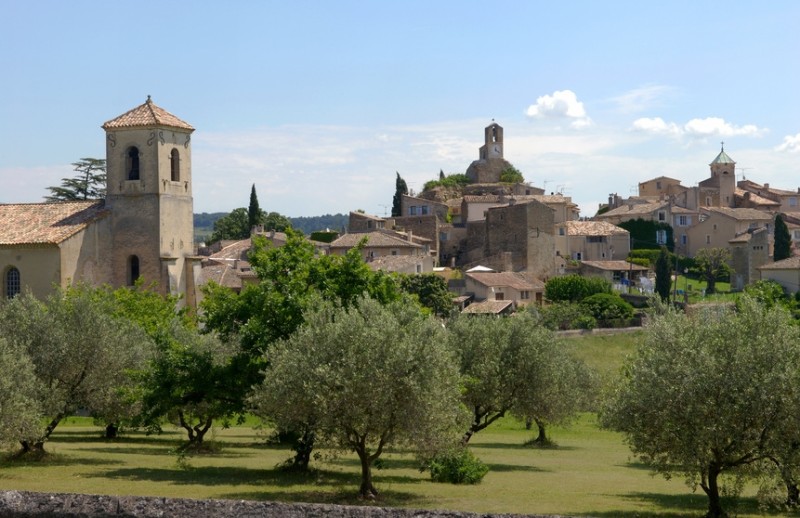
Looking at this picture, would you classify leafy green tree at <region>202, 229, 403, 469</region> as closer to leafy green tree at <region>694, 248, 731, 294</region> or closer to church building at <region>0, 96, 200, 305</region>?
church building at <region>0, 96, 200, 305</region>

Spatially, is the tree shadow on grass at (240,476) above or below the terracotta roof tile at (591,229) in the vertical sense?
A: below

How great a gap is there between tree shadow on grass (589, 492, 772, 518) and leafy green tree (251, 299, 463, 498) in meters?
4.64

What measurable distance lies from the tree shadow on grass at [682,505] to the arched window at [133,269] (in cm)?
3585

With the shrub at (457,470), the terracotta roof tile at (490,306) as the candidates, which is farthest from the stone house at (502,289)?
the shrub at (457,470)

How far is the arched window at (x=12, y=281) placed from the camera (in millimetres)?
59781

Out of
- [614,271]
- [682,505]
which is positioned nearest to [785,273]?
[614,271]

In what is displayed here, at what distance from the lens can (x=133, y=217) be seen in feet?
204

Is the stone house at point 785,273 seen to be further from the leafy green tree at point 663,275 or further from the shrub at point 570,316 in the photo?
the shrub at point 570,316

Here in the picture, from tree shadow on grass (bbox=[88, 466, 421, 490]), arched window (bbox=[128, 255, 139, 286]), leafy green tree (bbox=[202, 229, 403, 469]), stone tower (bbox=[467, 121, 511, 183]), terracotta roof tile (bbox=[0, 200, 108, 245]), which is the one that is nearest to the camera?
tree shadow on grass (bbox=[88, 466, 421, 490])

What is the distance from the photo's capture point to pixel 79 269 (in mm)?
60062

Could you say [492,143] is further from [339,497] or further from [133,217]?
[339,497]

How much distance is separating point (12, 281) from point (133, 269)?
20.0 ft

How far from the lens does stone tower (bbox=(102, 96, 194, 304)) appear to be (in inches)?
2451

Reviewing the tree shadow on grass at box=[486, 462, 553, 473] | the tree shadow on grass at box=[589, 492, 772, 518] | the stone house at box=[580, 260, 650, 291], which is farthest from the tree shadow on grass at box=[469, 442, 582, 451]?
the stone house at box=[580, 260, 650, 291]
